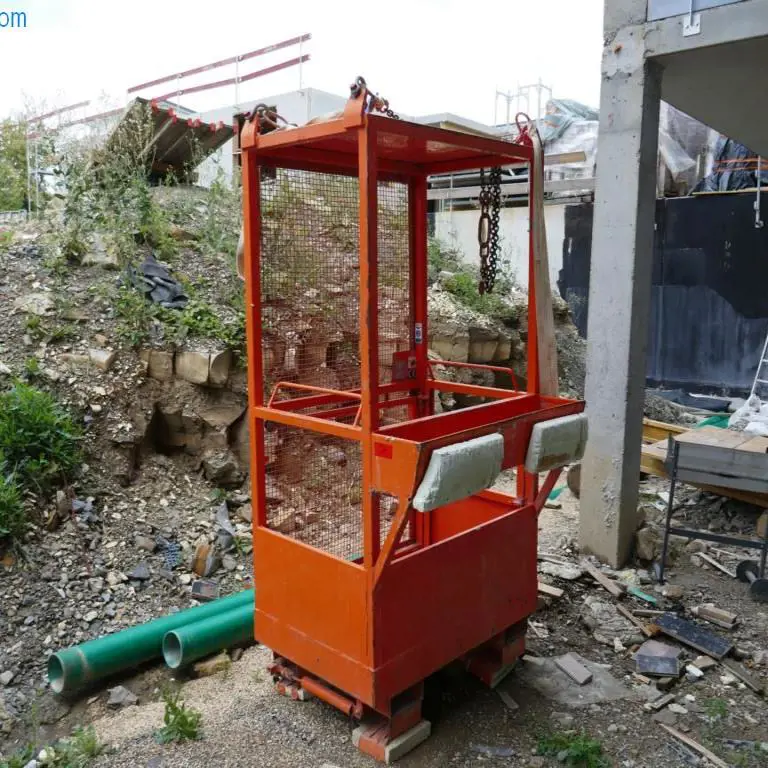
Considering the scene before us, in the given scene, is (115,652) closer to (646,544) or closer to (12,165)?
→ (646,544)

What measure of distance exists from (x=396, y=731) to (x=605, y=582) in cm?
245

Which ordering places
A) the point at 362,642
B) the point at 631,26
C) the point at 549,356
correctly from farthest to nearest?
the point at 631,26
the point at 549,356
the point at 362,642

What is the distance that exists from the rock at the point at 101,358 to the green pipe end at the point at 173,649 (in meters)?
2.70

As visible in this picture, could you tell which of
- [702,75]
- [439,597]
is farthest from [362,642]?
[702,75]

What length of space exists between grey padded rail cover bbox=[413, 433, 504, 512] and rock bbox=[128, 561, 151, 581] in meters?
3.01

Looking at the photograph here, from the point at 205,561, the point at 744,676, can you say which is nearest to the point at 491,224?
the point at 744,676

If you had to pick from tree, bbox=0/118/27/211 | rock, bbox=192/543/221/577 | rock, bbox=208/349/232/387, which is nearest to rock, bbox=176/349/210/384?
rock, bbox=208/349/232/387

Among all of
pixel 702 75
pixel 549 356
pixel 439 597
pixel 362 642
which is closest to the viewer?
pixel 362 642

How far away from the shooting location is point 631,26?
522 centimetres

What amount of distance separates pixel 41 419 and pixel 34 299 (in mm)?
1598

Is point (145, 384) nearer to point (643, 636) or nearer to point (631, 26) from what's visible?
point (643, 636)

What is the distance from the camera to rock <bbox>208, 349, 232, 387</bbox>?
635 centimetres

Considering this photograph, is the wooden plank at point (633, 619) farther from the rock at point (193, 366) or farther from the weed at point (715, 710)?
the rock at point (193, 366)

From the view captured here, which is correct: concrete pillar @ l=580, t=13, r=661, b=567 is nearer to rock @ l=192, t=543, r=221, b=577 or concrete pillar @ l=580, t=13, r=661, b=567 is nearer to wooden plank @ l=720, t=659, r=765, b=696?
wooden plank @ l=720, t=659, r=765, b=696
